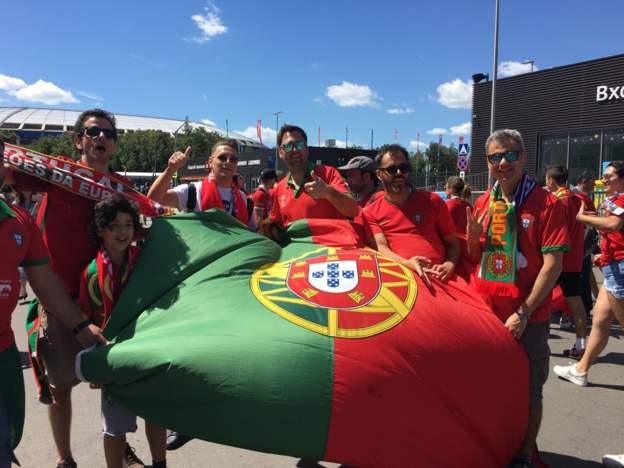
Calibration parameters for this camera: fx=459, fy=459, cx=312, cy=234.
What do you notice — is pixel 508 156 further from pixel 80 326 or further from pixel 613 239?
pixel 80 326

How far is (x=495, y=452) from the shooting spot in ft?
7.27

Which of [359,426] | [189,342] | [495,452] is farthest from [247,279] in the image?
[495,452]

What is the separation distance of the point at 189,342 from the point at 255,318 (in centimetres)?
30

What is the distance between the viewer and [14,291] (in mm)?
1922

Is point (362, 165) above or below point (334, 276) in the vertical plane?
above

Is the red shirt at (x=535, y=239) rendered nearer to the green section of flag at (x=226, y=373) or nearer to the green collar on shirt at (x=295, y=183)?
the green section of flag at (x=226, y=373)

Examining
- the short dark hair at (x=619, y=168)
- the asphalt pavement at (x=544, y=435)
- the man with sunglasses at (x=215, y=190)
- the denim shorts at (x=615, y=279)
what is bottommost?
the asphalt pavement at (x=544, y=435)

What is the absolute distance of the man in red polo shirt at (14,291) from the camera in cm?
188

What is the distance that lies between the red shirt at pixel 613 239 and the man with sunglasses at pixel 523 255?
1950 mm

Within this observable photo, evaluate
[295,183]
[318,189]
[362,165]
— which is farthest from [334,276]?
[362,165]

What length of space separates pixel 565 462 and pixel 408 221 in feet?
6.35

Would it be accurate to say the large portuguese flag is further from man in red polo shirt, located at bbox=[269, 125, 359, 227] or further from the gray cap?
the gray cap

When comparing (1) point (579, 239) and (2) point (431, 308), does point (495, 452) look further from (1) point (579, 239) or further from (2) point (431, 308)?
(1) point (579, 239)

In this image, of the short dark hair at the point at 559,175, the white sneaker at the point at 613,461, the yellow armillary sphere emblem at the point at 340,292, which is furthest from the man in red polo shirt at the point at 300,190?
the short dark hair at the point at 559,175
